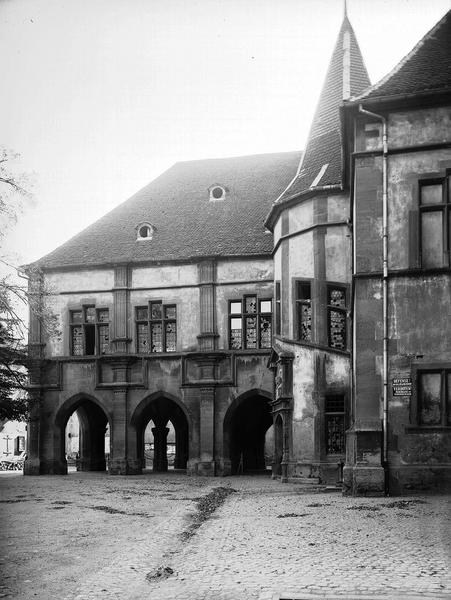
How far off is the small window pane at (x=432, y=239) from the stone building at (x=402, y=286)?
0.07 ft

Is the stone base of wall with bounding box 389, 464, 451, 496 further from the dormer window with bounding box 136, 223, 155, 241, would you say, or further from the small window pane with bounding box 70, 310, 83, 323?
the dormer window with bounding box 136, 223, 155, 241

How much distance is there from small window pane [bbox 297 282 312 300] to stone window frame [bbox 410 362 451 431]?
31.2ft

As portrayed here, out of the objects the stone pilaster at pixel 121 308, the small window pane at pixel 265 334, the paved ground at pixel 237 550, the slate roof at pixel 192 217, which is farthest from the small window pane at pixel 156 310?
the paved ground at pixel 237 550

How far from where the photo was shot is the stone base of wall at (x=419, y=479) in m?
18.6

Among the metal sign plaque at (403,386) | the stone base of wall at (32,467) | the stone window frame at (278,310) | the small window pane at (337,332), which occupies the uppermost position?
the stone window frame at (278,310)

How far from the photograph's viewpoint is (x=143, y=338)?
3641cm

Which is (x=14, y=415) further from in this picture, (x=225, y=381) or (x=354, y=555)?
(x=354, y=555)

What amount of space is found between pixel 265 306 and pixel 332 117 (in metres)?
7.89

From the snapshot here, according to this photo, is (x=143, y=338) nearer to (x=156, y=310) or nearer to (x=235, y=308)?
(x=156, y=310)

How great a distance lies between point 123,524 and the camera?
16000 mm

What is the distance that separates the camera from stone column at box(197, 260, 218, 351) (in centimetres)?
3481

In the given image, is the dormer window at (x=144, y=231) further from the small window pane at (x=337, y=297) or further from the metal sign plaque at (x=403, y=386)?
the metal sign plaque at (x=403, y=386)

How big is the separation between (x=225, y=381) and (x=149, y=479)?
16.5 ft

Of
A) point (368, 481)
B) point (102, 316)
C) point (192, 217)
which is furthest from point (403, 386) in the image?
point (192, 217)
